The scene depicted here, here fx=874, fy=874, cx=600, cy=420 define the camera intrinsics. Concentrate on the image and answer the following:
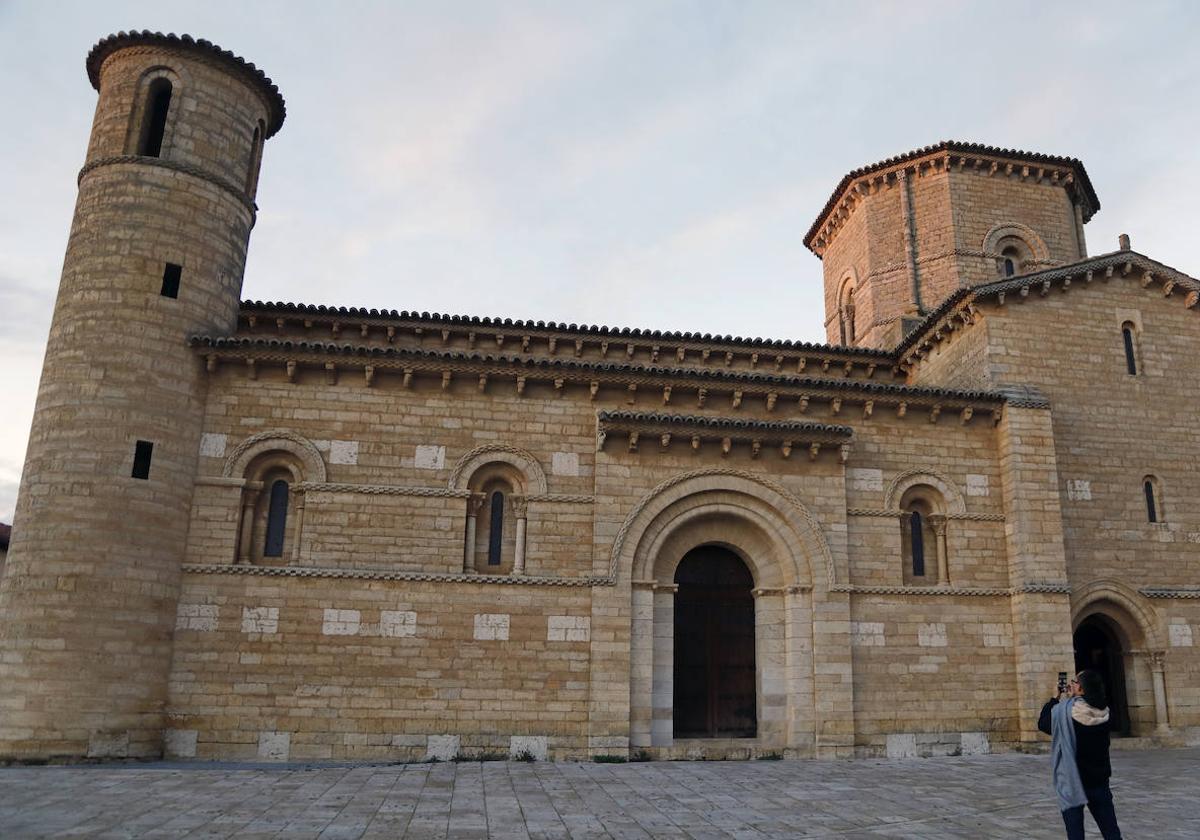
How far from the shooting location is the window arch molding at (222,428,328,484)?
14344mm

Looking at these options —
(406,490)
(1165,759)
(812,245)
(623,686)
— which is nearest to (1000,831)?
(623,686)

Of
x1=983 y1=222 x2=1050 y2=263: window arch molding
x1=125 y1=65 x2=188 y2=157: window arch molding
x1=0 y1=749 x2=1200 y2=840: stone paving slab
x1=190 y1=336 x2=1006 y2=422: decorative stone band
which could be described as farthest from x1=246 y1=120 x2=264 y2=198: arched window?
x1=983 y1=222 x2=1050 y2=263: window arch molding

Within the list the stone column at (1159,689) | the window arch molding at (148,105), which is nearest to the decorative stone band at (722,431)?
the stone column at (1159,689)

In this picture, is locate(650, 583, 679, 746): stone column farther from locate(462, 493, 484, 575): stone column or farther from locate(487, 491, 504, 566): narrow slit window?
locate(462, 493, 484, 575): stone column

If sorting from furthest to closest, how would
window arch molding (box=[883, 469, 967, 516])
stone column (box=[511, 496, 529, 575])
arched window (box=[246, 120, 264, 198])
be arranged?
arched window (box=[246, 120, 264, 198]) < window arch molding (box=[883, 469, 967, 516]) < stone column (box=[511, 496, 529, 575])

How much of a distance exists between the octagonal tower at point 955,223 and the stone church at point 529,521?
15.5 feet

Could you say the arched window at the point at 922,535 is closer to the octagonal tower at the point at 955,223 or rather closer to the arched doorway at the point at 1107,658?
the arched doorway at the point at 1107,658

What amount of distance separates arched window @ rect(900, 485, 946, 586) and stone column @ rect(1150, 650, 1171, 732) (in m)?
4.23

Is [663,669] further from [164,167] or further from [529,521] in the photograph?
[164,167]

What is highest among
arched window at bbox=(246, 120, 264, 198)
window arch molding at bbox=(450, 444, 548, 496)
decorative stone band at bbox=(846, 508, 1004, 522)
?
arched window at bbox=(246, 120, 264, 198)

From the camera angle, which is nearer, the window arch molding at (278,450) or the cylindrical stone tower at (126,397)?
the cylindrical stone tower at (126,397)

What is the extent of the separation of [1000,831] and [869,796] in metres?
2.04

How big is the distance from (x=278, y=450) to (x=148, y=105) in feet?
22.5

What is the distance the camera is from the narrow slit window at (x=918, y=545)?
52.5 ft
